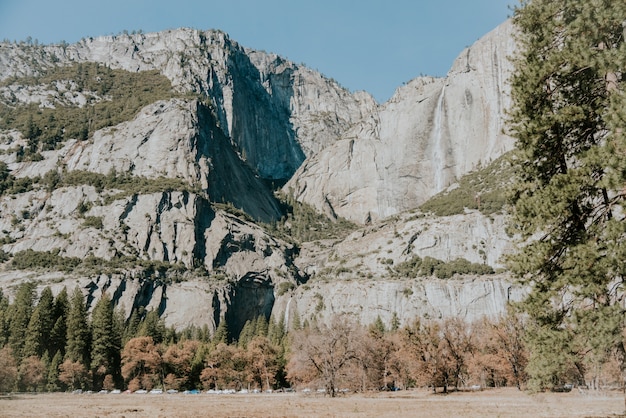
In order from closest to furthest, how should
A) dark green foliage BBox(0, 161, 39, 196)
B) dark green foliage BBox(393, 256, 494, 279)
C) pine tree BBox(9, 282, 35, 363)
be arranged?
pine tree BBox(9, 282, 35, 363) < dark green foliage BBox(393, 256, 494, 279) < dark green foliage BBox(0, 161, 39, 196)

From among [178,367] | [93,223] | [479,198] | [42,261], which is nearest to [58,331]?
[178,367]

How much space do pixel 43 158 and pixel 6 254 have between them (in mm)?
55399

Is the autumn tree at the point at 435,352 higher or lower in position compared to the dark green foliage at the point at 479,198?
lower

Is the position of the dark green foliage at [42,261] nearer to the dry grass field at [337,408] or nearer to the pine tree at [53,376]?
the pine tree at [53,376]

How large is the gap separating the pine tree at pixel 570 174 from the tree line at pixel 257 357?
48.6 m

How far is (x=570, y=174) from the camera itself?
16.8 metres

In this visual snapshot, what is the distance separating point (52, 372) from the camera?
84.2 m

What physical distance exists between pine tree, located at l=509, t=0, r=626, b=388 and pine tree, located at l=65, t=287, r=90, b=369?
91.8 meters

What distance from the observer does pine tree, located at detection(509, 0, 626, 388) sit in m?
15.7

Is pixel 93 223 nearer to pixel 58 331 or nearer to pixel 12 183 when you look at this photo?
pixel 12 183

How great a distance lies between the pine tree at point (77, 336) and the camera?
90.2 metres

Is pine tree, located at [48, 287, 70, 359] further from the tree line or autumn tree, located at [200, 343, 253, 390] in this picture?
autumn tree, located at [200, 343, 253, 390]

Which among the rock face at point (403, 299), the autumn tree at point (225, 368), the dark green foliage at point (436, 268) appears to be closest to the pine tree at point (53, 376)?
the autumn tree at point (225, 368)

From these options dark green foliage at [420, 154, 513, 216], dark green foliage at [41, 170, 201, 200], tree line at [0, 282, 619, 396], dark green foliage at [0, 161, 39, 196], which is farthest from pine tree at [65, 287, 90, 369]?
dark green foliage at [420, 154, 513, 216]
